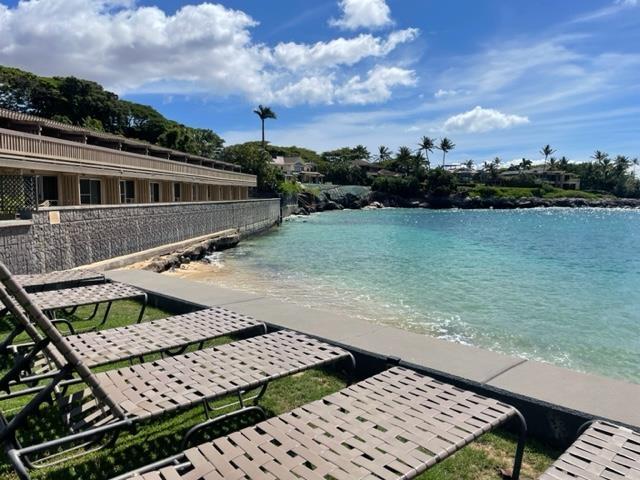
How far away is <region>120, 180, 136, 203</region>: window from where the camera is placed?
26891mm

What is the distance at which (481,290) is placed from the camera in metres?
16.5

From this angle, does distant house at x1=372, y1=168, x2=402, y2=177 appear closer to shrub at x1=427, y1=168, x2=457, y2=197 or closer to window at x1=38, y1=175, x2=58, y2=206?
shrub at x1=427, y1=168, x2=457, y2=197

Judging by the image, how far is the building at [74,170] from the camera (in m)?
15.1

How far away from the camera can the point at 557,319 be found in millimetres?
12734

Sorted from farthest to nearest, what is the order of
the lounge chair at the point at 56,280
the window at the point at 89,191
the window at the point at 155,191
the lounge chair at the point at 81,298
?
1. the window at the point at 155,191
2. the window at the point at 89,191
3. the lounge chair at the point at 56,280
4. the lounge chair at the point at 81,298

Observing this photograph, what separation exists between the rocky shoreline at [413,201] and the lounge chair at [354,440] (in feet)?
230

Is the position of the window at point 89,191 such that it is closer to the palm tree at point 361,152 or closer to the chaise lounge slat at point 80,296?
the chaise lounge slat at point 80,296

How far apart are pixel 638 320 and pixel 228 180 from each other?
34.6 metres

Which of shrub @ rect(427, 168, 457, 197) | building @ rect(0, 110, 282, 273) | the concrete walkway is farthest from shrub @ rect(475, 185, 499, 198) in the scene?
the concrete walkway

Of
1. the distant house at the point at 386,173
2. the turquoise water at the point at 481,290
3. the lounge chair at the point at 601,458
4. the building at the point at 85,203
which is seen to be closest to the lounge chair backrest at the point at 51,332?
the lounge chair at the point at 601,458

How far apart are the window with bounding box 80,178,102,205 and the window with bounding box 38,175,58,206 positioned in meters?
2.03

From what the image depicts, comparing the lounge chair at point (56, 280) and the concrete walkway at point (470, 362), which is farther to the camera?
the lounge chair at point (56, 280)

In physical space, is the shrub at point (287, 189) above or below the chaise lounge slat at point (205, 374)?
above

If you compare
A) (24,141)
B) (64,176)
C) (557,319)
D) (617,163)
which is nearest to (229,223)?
(64,176)
